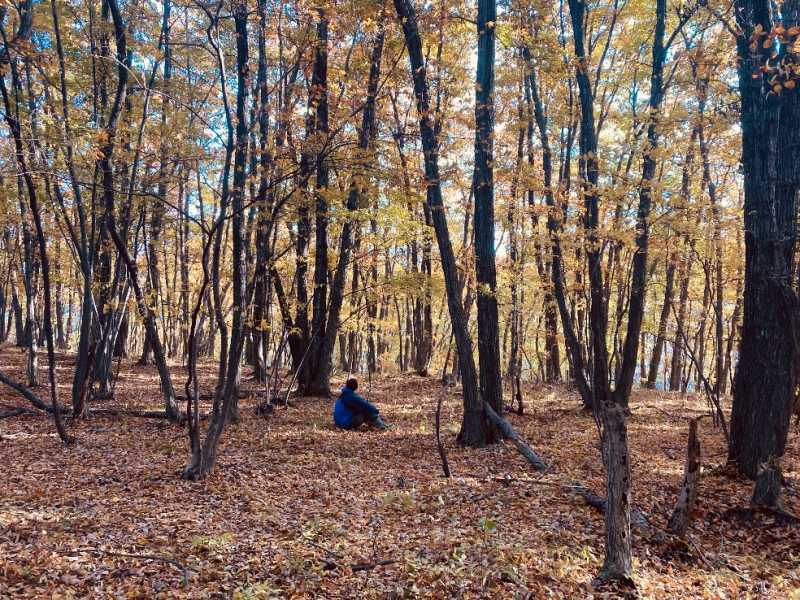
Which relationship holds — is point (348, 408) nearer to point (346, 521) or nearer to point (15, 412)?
point (346, 521)

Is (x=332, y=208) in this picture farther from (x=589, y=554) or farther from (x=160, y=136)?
(x=589, y=554)

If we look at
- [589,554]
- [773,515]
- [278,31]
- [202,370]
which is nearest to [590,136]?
[278,31]

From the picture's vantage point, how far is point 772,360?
19.3 feet

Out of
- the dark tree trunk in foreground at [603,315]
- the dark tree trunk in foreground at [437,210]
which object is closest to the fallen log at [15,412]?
the dark tree trunk in foreground at [437,210]

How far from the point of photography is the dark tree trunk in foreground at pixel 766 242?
18.9 ft

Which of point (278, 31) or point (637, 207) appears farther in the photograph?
point (637, 207)

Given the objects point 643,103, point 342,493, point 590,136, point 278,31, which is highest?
point 643,103

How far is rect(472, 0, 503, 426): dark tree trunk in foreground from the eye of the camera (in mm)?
8062

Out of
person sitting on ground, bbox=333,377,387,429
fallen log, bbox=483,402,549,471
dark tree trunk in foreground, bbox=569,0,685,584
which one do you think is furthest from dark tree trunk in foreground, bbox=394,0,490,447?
person sitting on ground, bbox=333,377,387,429

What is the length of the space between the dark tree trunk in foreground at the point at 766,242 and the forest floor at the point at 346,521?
93cm

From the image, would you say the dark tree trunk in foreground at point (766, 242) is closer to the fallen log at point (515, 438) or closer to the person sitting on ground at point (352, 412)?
the fallen log at point (515, 438)

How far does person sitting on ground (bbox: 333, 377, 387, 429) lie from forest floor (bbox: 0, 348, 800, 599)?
1.29ft

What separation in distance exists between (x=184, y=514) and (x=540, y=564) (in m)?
3.60

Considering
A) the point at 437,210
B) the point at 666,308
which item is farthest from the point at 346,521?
the point at 666,308
